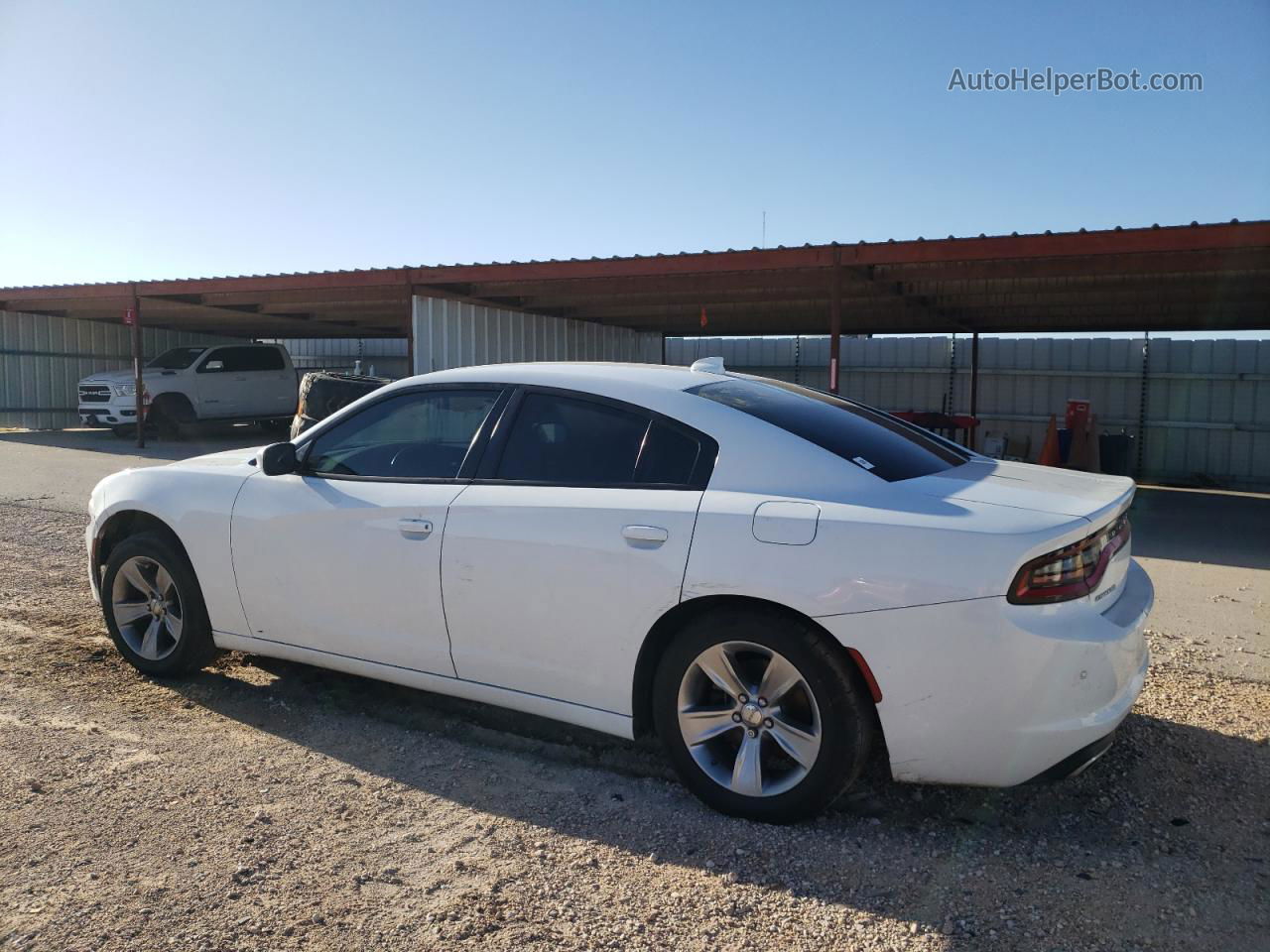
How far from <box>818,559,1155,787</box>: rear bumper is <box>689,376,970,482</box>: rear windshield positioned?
609mm

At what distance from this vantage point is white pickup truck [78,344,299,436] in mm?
19484

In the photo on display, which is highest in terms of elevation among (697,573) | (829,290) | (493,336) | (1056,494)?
(829,290)

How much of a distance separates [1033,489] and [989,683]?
0.83 m

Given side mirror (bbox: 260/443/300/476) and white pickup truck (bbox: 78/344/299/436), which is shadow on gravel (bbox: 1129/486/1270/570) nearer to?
side mirror (bbox: 260/443/300/476)

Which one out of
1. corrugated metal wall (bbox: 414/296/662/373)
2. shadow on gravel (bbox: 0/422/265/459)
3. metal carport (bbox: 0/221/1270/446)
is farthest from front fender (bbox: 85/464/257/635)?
shadow on gravel (bbox: 0/422/265/459)

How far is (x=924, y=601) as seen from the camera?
9.46 ft

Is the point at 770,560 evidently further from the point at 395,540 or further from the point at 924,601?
the point at 395,540

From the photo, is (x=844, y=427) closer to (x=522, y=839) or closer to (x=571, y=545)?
(x=571, y=545)

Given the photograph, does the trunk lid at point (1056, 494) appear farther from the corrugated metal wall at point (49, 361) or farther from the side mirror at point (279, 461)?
the corrugated metal wall at point (49, 361)

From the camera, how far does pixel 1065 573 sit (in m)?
2.95

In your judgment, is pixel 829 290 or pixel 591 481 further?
pixel 829 290

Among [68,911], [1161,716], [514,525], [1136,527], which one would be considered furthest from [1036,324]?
[68,911]

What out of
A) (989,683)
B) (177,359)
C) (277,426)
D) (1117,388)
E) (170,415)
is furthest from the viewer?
(277,426)

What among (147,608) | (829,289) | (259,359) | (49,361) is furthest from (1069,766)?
(49,361)
